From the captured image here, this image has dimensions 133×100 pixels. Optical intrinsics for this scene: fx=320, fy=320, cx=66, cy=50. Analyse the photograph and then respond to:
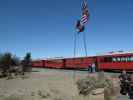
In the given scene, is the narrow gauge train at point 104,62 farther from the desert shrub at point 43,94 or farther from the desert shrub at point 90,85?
the desert shrub at point 43,94

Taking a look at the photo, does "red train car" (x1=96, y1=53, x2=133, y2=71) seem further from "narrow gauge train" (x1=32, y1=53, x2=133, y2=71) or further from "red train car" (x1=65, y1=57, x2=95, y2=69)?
"red train car" (x1=65, y1=57, x2=95, y2=69)

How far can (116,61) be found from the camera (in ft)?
142

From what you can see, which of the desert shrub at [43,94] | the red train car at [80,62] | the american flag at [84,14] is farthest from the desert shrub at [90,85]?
the red train car at [80,62]

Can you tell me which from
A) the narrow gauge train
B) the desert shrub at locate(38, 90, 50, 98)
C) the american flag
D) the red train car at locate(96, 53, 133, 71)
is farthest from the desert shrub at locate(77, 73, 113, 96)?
the narrow gauge train

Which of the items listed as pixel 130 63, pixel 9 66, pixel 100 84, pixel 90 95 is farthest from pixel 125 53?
pixel 90 95

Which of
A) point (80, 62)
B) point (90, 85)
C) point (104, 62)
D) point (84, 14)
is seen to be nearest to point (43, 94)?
point (90, 85)

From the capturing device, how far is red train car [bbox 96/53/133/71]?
40.3m

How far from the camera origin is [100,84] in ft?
71.5

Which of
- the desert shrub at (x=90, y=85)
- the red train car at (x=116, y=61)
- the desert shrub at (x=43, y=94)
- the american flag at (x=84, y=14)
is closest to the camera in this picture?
the desert shrub at (x=43, y=94)

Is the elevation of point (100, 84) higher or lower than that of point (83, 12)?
lower

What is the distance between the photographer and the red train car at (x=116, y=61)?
40.3 metres

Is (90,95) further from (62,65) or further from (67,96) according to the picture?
(62,65)

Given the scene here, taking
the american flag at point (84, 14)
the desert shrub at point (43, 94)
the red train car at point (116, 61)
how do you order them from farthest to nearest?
the red train car at point (116, 61) < the american flag at point (84, 14) < the desert shrub at point (43, 94)

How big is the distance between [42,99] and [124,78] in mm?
6239
